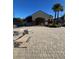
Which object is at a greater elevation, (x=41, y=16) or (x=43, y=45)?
(x=41, y=16)

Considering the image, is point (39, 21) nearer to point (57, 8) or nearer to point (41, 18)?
point (41, 18)

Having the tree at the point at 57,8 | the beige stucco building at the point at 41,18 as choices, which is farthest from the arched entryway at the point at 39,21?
the tree at the point at 57,8

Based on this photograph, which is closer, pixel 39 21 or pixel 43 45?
pixel 39 21

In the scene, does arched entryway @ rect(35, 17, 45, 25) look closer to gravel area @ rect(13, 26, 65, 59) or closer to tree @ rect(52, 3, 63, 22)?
gravel area @ rect(13, 26, 65, 59)

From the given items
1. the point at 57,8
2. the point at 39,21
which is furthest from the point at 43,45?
the point at 57,8

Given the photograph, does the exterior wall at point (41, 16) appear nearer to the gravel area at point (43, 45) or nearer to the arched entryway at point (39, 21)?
the arched entryway at point (39, 21)

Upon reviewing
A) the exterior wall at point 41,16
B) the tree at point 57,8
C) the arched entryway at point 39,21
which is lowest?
the arched entryway at point 39,21

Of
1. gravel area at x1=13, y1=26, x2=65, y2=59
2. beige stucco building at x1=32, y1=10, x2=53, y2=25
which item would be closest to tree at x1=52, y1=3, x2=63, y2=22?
beige stucco building at x1=32, y1=10, x2=53, y2=25

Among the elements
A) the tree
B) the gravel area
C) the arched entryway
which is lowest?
the gravel area

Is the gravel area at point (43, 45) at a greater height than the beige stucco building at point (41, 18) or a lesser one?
lesser
